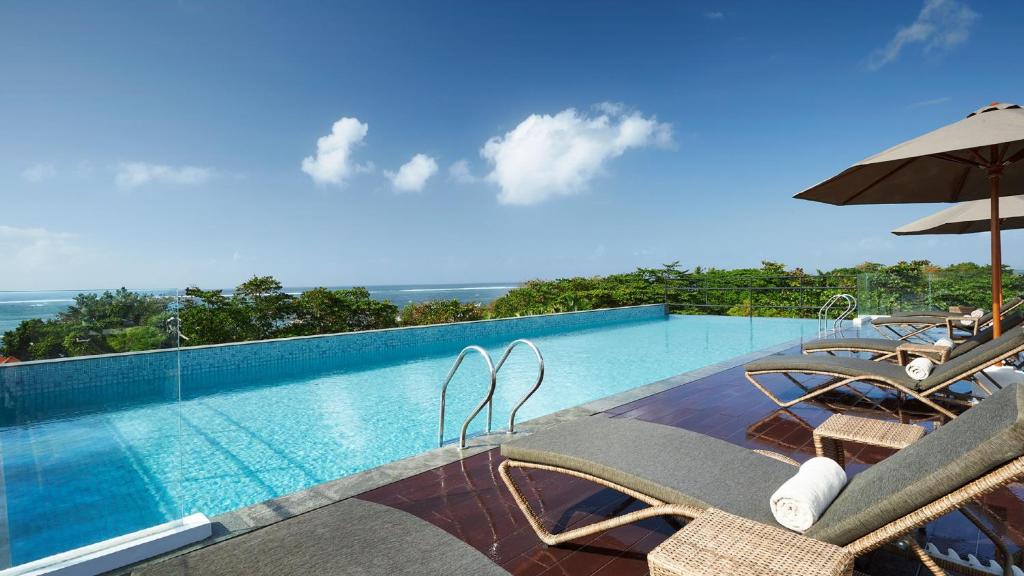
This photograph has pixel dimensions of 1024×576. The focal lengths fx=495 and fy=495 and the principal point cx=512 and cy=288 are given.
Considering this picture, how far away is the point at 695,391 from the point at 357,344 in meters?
6.75

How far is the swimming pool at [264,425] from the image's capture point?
1.90 meters

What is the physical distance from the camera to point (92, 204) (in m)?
19.0

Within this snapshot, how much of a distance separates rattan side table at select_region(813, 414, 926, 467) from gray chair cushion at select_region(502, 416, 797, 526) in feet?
1.36

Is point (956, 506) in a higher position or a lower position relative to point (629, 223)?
lower

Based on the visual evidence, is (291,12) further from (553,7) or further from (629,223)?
(629,223)

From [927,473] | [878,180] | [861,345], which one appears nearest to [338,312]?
[861,345]

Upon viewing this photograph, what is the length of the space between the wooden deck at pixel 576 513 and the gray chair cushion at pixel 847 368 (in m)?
0.41

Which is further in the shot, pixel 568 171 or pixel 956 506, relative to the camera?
pixel 568 171

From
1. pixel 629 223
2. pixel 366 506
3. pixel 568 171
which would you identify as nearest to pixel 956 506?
pixel 366 506

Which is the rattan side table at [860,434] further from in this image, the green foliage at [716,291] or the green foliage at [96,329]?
the green foliage at [716,291]

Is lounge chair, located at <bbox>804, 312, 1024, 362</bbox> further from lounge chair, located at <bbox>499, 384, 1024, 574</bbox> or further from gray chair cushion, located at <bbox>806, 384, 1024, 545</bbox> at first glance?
gray chair cushion, located at <bbox>806, 384, 1024, 545</bbox>

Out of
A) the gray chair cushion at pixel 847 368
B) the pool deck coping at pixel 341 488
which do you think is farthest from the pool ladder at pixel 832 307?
the pool deck coping at pixel 341 488

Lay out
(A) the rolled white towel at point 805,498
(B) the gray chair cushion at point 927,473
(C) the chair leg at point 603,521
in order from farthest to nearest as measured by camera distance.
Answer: (C) the chair leg at point 603,521 → (A) the rolled white towel at point 805,498 → (B) the gray chair cushion at point 927,473

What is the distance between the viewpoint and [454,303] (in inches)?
476
